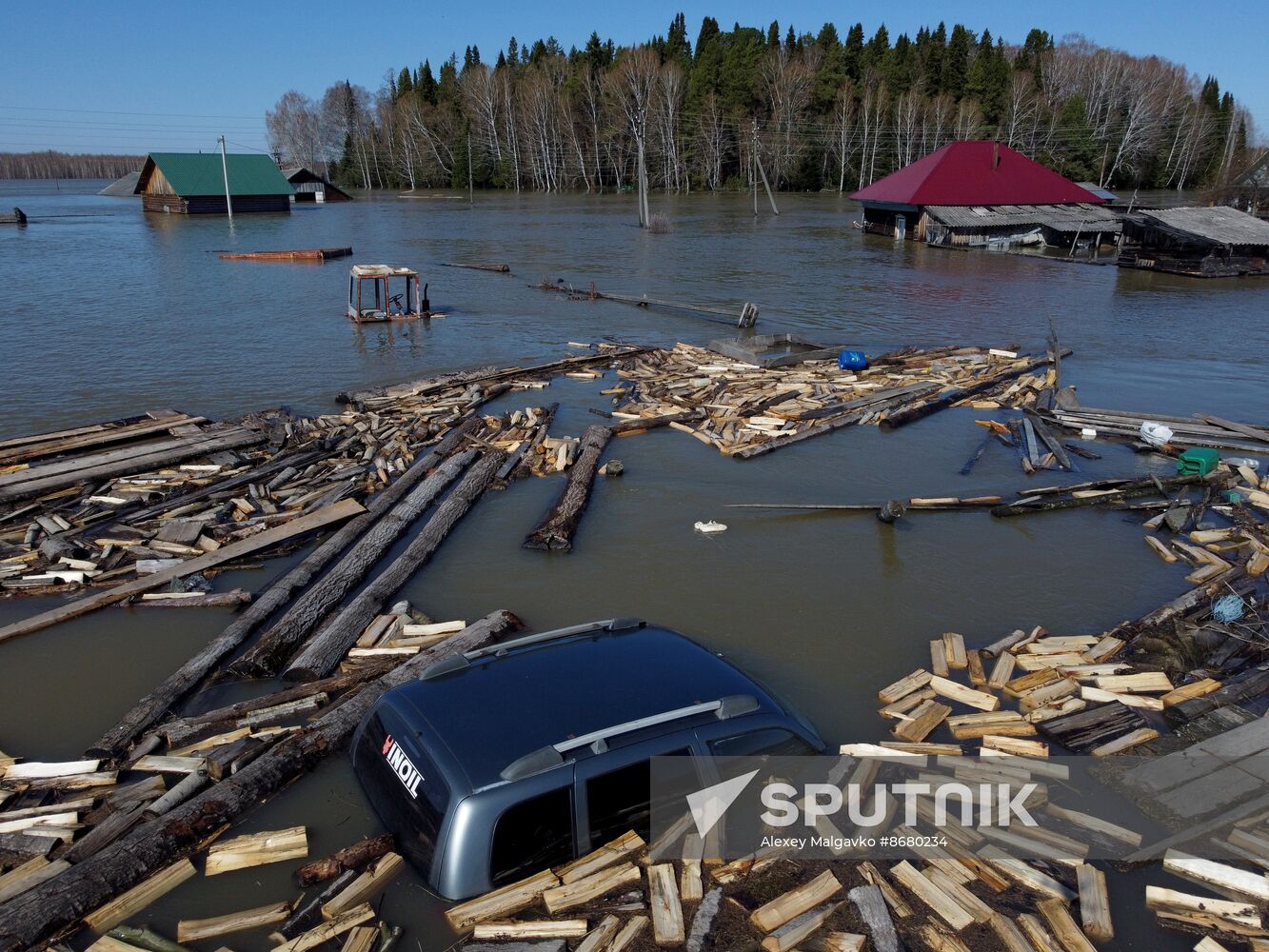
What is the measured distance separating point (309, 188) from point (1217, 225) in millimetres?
93418

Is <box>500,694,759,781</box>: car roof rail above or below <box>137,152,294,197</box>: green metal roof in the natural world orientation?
below

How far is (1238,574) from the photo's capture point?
12.7m

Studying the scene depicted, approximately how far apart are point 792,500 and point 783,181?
107 metres

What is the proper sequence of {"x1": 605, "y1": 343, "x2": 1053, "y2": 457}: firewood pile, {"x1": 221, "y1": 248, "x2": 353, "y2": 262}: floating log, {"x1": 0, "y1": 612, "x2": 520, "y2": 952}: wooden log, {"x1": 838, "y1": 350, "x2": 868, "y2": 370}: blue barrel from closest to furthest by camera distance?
{"x1": 0, "y1": 612, "x2": 520, "y2": 952}: wooden log < {"x1": 605, "y1": 343, "x2": 1053, "y2": 457}: firewood pile < {"x1": 838, "y1": 350, "x2": 868, "y2": 370}: blue barrel < {"x1": 221, "y1": 248, "x2": 353, "y2": 262}: floating log

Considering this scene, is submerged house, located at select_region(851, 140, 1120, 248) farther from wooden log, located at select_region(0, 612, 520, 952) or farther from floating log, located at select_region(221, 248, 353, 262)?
wooden log, located at select_region(0, 612, 520, 952)

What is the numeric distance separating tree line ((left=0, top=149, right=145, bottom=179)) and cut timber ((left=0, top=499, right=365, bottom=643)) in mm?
197997

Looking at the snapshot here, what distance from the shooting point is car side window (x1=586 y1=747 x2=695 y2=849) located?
6.48m

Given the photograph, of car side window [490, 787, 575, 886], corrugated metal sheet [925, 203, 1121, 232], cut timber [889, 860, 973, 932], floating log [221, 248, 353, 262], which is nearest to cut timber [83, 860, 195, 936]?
car side window [490, 787, 575, 886]

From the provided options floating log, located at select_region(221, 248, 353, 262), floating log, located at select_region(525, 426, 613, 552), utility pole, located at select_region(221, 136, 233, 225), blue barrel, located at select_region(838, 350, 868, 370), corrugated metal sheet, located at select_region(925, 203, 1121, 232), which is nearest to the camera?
floating log, located at select_region(525, 426, 613, 552)

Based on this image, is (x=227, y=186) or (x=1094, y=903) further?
(x=227, y=186)

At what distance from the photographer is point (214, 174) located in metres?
81.4

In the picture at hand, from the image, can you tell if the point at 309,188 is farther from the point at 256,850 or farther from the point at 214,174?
the point at 256,850

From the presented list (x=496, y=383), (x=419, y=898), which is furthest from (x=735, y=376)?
(x=419, y=898)

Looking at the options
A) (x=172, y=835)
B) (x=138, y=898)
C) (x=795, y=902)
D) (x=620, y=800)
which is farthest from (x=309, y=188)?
(x=795, y=902)
